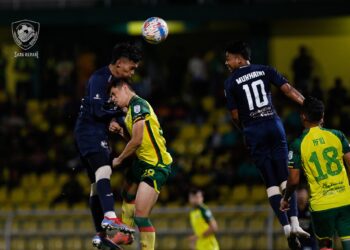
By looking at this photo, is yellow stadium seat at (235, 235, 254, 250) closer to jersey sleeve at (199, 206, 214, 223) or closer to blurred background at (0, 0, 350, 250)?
blurred background at (0, 0, 350, 250)

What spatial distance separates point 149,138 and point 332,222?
251cm

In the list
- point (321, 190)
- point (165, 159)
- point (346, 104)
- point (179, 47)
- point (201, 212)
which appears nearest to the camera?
point (321, 190)

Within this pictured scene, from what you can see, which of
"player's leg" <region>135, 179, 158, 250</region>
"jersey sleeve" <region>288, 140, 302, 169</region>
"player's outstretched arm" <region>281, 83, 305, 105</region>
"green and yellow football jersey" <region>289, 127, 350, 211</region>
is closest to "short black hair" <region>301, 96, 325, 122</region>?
"green and yellow football jersey" <region>289, 127, 350, 211</region>

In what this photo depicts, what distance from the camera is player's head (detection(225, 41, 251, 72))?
1335 cm

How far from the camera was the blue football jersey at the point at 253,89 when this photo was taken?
13.3m

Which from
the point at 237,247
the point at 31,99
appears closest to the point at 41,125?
the point at 31,99

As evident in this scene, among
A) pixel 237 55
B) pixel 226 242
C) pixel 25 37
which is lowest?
pixel 226 242

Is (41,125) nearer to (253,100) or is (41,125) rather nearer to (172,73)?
(172,73)

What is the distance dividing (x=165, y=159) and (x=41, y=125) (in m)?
14.4

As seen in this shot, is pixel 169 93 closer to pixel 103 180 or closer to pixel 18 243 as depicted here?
pixel 18 243

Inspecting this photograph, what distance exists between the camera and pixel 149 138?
12852 mm

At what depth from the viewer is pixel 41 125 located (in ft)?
88.6

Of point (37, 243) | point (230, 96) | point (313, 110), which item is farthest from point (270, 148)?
point (37, 243)

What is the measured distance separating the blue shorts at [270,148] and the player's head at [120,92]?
1.66 metres
